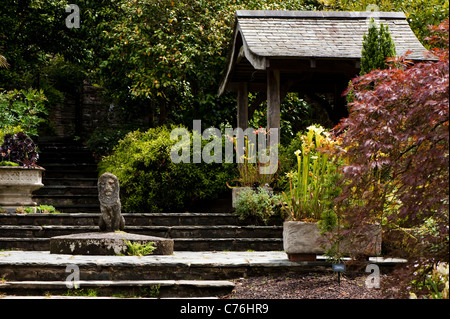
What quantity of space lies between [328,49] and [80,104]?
12.7m

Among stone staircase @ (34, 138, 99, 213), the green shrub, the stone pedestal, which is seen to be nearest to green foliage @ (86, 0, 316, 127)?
stone staircase @ (34, 138, 99, 213)

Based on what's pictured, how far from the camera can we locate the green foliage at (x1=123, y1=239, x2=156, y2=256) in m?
7.41

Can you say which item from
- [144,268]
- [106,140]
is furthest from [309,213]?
[106,140]

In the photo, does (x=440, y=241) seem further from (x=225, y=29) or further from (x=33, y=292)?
(x=225, y=29)

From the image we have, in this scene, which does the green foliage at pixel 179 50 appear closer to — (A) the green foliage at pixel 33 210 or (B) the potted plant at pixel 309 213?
(A) the green foliage at pixel 33 210

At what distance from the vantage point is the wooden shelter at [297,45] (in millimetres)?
9778

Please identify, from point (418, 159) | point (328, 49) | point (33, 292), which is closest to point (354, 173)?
point (418, 159)

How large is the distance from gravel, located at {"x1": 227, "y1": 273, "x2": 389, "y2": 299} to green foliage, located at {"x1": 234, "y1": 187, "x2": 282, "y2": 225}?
2.83 meters

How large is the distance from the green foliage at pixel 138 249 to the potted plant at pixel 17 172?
3332mm

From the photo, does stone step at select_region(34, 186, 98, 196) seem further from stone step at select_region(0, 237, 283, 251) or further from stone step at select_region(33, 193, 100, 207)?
stone step at select_region(0, 237, 283, 251)

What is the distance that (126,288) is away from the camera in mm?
5949

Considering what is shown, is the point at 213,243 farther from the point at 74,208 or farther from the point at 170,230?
the point at 74,208

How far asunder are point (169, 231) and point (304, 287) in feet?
11.7

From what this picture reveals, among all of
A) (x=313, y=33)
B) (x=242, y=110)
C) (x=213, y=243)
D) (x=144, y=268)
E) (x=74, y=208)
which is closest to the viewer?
(x=144, y=268)
